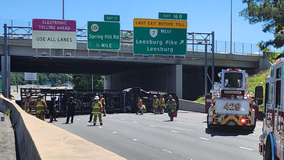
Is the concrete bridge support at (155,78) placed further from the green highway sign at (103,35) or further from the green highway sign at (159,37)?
the green highway sign at (103,35)

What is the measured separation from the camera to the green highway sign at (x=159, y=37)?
33250mm

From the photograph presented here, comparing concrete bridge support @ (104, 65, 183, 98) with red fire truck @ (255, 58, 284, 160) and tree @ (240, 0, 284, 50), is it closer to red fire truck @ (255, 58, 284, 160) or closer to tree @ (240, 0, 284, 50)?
tree @ (240, 0, 284, 50)

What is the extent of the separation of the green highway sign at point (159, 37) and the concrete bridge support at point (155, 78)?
27.6 ft

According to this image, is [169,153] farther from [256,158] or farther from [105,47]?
[105,47]

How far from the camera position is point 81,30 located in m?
33.5

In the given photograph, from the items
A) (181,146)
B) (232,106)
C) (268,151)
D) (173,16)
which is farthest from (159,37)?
(268,151)

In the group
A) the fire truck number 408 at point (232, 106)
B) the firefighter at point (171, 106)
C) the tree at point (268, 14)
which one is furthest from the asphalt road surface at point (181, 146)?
the tree at point (268, 14)

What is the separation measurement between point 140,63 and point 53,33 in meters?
12.9

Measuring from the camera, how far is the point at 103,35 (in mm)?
33125

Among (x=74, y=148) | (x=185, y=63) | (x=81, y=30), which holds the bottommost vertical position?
(x=74, y=148)

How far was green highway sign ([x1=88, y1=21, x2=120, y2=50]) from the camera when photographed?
32969mm

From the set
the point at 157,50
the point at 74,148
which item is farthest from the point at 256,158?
the point at 157,50

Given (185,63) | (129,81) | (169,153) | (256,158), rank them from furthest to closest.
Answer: (129,81) → (185,63) → (169,153) → (256,158)

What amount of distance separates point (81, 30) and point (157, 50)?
7.24 meters
